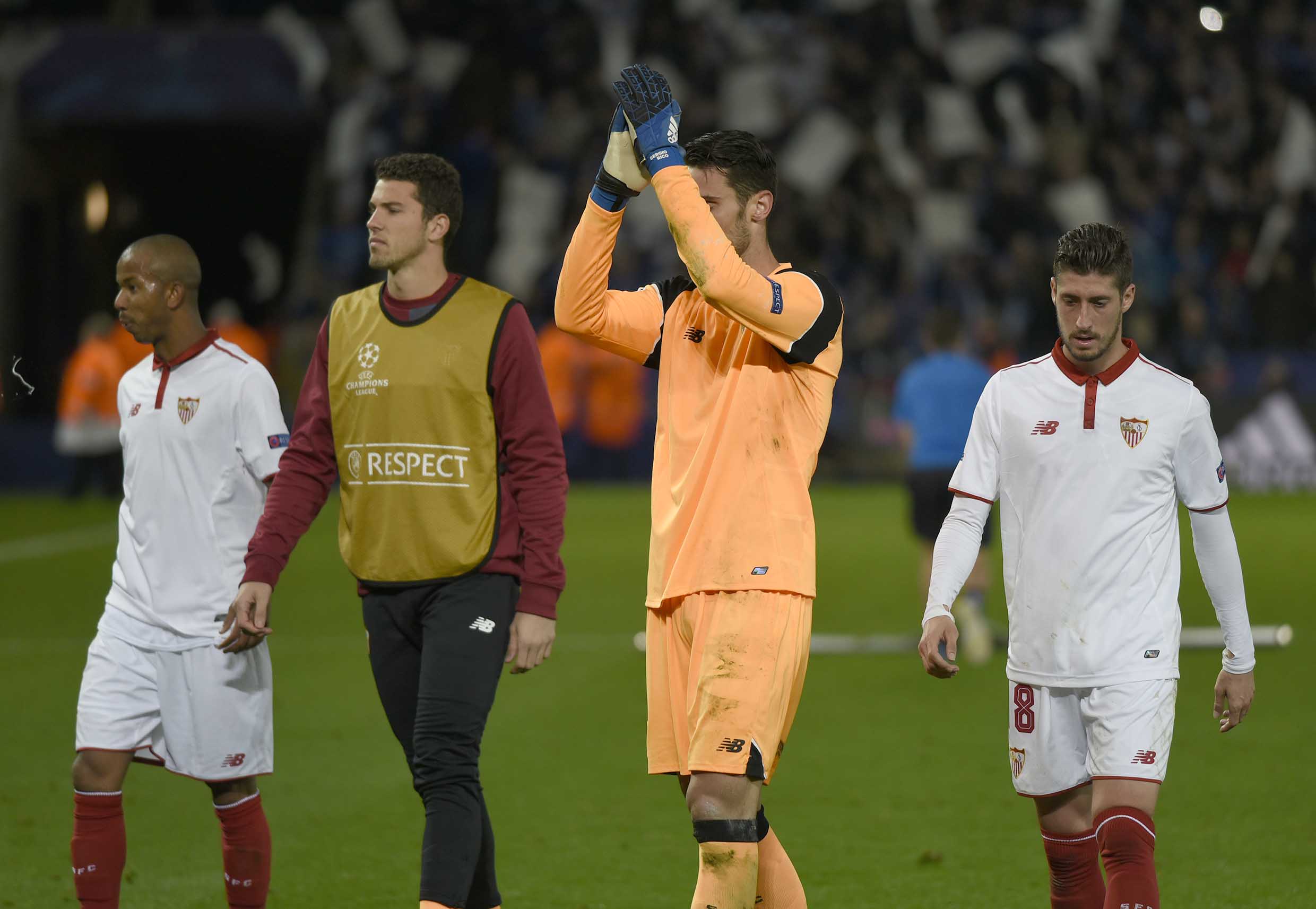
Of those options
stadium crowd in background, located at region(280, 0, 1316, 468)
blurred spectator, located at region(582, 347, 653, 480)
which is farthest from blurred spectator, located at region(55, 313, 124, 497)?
blurred spectator, located at region(582, 347, 653, 480)

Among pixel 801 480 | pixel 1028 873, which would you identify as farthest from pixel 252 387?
pixel 1028 873

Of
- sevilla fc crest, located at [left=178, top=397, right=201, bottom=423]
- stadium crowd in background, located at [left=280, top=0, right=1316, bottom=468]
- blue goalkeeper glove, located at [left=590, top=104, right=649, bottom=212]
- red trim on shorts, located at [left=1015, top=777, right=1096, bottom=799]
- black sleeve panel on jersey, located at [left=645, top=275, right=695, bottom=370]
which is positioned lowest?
red trim on shorts, located at [left=1015, top=777, right=1096, bottom=799]

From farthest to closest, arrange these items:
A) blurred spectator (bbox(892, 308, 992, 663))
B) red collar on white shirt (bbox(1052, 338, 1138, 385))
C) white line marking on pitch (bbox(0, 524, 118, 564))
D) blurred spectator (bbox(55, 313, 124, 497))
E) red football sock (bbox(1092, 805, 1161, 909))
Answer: blurred spectator (bbox(55, 313, 124, 497)) → white line marking on pitch (bbox(0, 524, 118, 564)) → blurred spectator (bbox(892, 308, 992, 663)) → red collar on white shirt (bbox(1052, 338, 1138, 385)) → red football sock (bbox(1092, 805, 1161, 909))

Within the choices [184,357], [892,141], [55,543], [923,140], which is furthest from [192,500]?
[892,141]

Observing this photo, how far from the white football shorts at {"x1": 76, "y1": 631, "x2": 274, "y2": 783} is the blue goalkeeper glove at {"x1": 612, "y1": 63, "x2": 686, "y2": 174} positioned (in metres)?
1.82

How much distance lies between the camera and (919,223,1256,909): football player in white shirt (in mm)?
4395

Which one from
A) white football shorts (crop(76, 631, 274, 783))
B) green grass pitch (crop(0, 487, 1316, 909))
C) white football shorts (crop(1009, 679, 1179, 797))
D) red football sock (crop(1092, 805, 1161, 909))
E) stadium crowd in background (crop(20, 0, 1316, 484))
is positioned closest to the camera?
red football sock (crop(1092, 805, 1161, 909))

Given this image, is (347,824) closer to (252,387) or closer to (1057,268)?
(252,387)

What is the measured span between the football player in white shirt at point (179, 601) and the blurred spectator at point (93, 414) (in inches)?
672

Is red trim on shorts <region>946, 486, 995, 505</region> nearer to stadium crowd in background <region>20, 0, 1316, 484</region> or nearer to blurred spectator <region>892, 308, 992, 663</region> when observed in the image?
blurred spectator <region>892, 308, 992, 663</region>

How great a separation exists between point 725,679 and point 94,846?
1913 millimetres

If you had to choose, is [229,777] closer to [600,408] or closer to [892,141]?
[600,408]

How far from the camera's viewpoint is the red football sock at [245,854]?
199 inches

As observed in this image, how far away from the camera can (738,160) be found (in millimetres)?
4566
